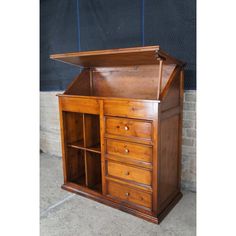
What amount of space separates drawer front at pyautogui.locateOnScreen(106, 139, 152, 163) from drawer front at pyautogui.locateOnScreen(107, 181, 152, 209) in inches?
11.8

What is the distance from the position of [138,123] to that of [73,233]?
101 centimetres

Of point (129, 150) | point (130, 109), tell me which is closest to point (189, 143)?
point (129, 150)

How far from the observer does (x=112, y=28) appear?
267 cm

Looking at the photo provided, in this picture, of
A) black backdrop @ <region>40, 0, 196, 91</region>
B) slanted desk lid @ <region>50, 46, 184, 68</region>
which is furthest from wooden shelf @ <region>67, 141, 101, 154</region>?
black backdrop @ <region>40, 0, 196, 91</region>

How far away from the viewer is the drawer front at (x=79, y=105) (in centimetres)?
211

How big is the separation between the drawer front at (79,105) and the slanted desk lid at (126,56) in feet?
1.27

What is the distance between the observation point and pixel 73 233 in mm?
1835

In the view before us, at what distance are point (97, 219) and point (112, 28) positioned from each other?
2.01 metres

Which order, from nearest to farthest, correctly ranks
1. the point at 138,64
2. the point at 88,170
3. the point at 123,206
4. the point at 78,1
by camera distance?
the point at 123,206 < the point at 138,64 < the point at 88,170 < the point at 78,1

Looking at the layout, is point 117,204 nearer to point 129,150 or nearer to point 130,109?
point 129,150

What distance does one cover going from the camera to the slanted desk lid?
1.71m
